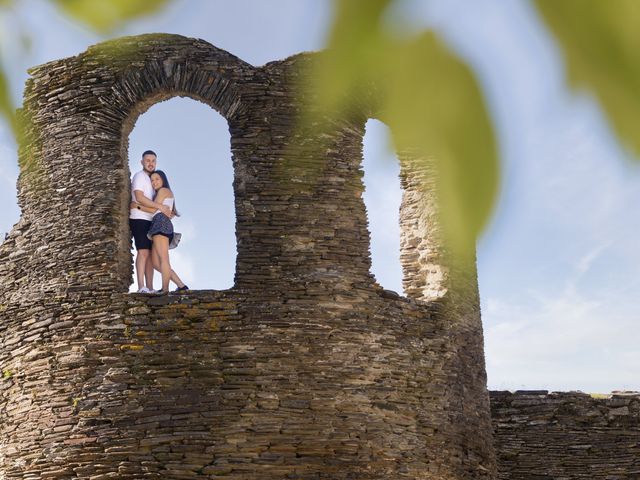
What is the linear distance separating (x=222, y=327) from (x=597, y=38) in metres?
8.05

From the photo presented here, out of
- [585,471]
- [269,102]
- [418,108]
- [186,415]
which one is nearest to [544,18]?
[418,108]

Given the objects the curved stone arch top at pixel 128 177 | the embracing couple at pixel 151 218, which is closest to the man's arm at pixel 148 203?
the embracing couple at pixel 151 218

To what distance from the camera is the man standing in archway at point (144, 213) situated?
9.45 metres

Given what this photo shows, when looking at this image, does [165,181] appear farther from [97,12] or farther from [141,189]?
[97,12]

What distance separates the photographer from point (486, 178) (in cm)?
85

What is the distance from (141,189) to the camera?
946 centimetres

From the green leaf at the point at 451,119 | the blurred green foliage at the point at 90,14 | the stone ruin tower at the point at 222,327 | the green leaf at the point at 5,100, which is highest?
the stone ruin tower at the point at 222,327

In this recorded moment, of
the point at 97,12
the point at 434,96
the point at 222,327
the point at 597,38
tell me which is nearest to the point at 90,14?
the point at 97,12

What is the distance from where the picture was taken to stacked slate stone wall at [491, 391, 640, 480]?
11641 mm

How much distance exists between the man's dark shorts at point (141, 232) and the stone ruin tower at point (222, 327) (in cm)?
10

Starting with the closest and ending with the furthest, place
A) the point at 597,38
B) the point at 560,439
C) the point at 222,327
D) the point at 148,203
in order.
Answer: the point at 597,38
the point at 222,327
the point at 148,203
the point at 560,439

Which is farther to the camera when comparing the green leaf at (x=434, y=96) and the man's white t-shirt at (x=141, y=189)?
the man's white t-shirt at (x=141, y=189)

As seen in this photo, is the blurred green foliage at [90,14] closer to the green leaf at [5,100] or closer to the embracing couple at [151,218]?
the green leaf at [5,100]

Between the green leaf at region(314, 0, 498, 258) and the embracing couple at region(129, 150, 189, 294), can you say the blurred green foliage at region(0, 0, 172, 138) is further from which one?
the embracing couple at region(129, 150, 189, 294)
